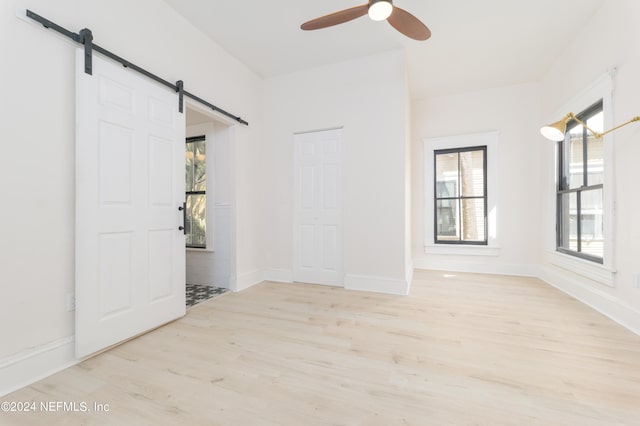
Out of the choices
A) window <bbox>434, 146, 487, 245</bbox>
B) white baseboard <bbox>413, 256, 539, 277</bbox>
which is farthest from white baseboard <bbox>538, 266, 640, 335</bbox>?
window <bbox>434, 146, 487, 245</bbox>

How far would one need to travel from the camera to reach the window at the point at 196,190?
4039 mm

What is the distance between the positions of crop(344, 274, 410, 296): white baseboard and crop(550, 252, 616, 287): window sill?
1.89m

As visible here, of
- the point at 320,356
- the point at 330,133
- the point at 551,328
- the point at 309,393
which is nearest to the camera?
the point at 309,393

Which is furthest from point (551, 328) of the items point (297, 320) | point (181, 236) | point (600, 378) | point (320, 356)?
point (181, 236)

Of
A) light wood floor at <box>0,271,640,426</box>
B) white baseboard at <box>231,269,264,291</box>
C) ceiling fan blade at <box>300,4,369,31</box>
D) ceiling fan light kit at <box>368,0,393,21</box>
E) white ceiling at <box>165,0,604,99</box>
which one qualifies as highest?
white ceiling at <box>165,0,604,99</box>

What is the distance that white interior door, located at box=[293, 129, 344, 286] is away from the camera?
3.83m

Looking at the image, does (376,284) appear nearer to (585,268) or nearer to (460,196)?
(585,268)

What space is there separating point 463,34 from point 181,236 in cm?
383

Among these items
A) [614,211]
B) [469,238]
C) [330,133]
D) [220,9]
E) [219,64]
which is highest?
[220,9]

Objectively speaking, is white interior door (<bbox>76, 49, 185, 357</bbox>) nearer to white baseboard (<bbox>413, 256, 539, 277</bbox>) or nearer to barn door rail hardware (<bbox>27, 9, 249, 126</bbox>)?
barn door rail hardware (<bbox>27, 9, 249, 126</bbox>)

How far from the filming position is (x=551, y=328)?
2414mm

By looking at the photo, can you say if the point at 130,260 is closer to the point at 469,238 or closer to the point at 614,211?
the point at 614,211

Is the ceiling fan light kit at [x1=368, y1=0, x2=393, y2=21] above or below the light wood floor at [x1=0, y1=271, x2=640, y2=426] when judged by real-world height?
above

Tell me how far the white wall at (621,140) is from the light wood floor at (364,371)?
0.83ft
